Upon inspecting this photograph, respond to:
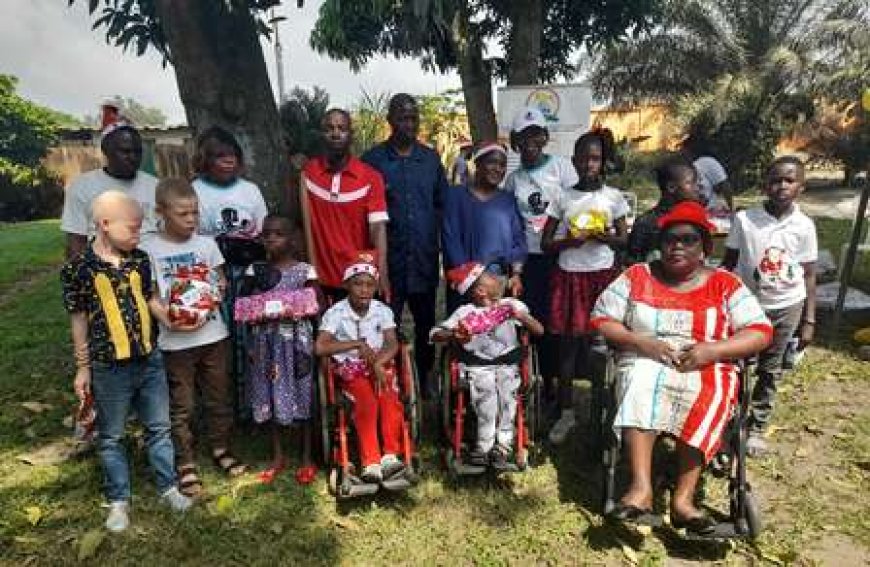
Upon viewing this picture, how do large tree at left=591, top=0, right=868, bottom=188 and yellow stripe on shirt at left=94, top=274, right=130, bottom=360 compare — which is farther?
large tree at left=591, top=0, right=868, bottom=188

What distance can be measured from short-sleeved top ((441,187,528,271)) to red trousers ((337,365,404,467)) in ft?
2.91

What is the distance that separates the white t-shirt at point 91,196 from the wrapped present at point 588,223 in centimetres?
229

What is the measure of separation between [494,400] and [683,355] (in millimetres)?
995

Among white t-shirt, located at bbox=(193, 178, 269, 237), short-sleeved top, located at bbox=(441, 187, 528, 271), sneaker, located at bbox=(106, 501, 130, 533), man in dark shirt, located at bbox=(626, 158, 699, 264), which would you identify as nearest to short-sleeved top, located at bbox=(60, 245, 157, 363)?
white t-shirt, located at bbox=(193, 178, 269, 237)

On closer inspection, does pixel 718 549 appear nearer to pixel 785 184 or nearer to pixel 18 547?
pixel 785 184

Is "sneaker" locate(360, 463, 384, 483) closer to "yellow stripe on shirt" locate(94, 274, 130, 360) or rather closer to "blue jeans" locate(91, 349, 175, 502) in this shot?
"blue jeans" locate(91, 349, 175, 502)

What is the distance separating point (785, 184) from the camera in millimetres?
3646

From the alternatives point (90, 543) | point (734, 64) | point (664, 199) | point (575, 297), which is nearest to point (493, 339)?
point (575, 297)

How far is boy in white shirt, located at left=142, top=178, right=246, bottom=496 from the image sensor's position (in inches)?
129

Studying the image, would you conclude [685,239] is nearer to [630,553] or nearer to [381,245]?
[630,553]

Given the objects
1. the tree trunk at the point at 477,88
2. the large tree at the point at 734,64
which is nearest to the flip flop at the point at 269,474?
the tree trunk at the point at 477,88

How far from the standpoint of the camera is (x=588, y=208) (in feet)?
12.6

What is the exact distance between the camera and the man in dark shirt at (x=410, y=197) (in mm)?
4008

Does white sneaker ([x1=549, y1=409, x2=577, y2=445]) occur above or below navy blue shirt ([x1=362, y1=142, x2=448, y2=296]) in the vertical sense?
below
